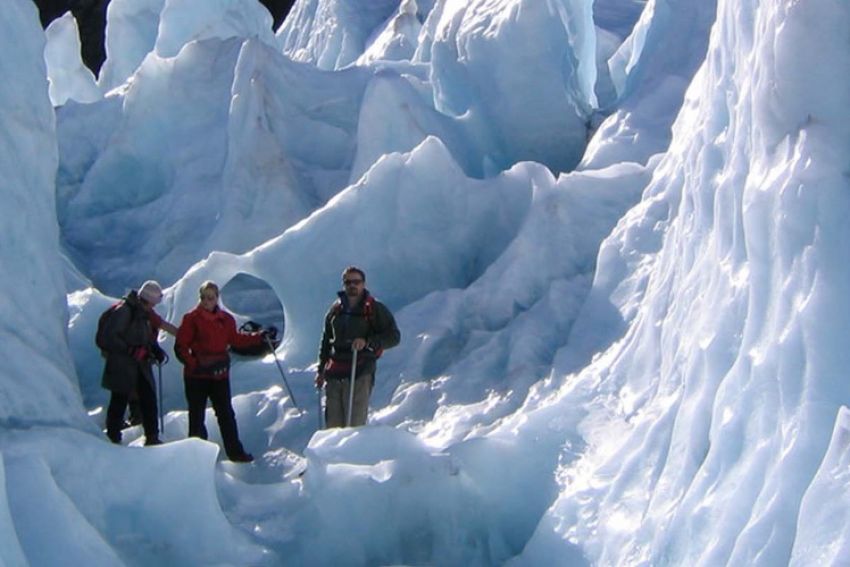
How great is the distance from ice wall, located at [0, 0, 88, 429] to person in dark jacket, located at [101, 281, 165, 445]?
205mm

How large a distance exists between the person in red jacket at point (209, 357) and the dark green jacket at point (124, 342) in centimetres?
18

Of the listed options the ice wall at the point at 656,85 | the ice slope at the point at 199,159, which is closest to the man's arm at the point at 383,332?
the ice wall at the point at 656,85

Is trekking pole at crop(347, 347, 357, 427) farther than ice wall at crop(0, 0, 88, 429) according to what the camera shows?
Yes

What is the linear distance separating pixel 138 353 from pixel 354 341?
929mm

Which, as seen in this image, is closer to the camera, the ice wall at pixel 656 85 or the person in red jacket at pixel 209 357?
the person in red jacket at pixel 209 357

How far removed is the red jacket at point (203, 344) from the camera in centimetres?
590

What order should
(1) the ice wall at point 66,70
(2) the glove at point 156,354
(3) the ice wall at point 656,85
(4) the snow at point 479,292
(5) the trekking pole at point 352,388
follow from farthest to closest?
(1) the ice wall at point 66,70, (3) the ice wall at point 656,85, (2) the glove at point 156,354, (5) the trekking pole at point 352,388, (4) the snow at point 479,292

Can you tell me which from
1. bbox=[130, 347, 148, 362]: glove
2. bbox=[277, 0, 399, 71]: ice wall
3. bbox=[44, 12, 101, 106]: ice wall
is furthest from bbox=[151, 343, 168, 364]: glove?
bbox=[277, 0, 399, 71]: ice wall

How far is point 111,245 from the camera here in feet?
33.2

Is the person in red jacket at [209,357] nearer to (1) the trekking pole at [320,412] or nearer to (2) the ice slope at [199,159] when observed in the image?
(1) the trekking pole at [320,412]

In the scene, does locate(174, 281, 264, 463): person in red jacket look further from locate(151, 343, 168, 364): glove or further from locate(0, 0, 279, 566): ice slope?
locate(0, 0, 279, 566): ice slope

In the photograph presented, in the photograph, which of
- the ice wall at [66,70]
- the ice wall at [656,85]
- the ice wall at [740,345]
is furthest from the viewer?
the ice wall at [66,70]

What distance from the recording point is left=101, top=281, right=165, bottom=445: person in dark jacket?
233 inches

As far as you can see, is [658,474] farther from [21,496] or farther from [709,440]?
[21,496]
